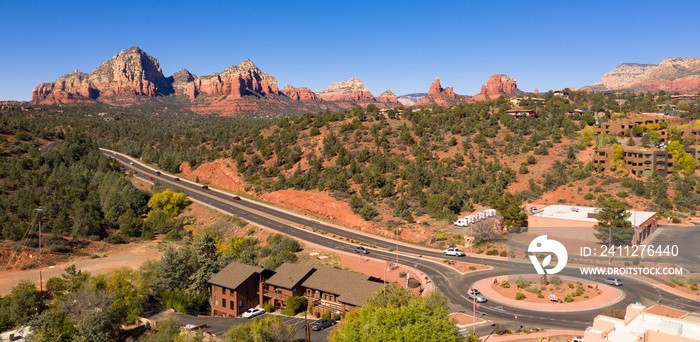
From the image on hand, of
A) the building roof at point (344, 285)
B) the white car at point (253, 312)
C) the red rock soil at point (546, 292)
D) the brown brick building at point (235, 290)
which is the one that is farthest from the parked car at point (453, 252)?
the white car at point (253, 312)

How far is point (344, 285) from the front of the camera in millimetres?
44781

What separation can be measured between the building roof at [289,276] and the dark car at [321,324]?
233 inches

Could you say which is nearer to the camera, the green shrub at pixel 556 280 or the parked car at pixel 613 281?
the parked car at pixel 613 281

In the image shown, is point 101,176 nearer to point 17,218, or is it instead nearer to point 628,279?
point 17,218

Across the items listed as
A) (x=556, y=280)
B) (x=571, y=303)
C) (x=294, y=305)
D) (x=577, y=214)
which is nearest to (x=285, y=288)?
(x=294, y=305)

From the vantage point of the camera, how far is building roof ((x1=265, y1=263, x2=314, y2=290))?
4703 centimetres

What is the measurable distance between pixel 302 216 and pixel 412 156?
30.9 meters

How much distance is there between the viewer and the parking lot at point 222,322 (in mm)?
39622

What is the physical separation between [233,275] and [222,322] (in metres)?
5.74

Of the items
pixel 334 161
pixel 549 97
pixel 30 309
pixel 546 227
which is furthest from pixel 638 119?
pixel 30 309

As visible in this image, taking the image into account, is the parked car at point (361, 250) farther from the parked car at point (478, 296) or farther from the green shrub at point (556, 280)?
the green shrub at point (556, 280)

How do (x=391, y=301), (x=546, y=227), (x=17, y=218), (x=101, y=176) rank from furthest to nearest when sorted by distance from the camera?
(x=101, y=176) → (x=17, y=218) → (x=546, y=227) → (x=391, y=301)

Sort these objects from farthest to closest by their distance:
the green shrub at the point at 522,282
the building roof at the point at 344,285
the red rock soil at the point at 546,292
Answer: the green shrub at the point at 522,282 → the red rock soil at the point at 546,292 → the building roof at the point at 344,285

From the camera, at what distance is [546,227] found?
64062 millimetres
